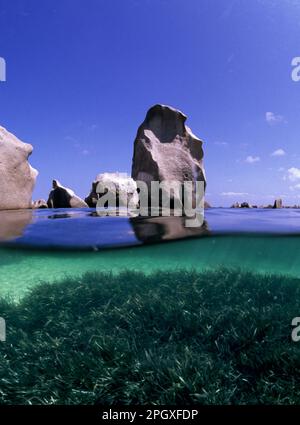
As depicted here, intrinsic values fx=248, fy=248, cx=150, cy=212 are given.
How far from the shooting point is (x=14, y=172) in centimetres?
868

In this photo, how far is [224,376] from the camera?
3.29 meters

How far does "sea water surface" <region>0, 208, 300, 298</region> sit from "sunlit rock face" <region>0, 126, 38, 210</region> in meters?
0.62

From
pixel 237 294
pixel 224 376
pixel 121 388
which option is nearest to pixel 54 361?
pixel 121 388

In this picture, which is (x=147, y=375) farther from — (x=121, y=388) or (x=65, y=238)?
(x=65, y=238)

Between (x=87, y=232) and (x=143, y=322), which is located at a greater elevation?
(x=87, y=232)

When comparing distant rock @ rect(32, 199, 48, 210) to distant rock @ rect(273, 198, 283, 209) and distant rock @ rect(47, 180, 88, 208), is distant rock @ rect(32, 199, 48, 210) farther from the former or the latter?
distant rock @ rect(273, 198, 283, 209)

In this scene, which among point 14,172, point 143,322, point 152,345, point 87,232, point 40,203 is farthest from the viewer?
point 40,203

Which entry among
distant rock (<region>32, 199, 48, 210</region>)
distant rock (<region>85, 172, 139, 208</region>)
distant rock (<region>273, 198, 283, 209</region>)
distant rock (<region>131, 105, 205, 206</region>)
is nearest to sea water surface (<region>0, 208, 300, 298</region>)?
distant rock (<region>85, 172, 139, 208</region>)

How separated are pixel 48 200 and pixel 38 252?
6.77m

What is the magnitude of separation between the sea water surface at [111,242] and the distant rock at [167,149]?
3.22 metres

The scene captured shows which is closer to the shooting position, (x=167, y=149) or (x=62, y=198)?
(x=167, y=149)

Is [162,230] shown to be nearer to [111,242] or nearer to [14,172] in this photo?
[111,242]

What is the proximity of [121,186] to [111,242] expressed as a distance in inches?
147

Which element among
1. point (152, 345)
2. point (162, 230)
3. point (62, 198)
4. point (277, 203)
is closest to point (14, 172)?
point (62, 198)
